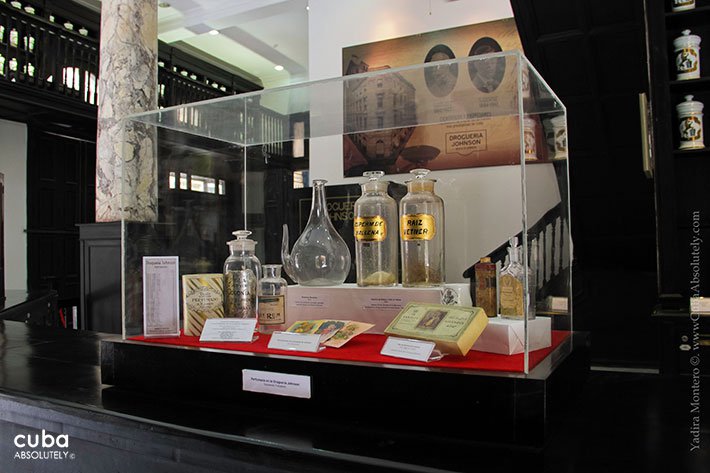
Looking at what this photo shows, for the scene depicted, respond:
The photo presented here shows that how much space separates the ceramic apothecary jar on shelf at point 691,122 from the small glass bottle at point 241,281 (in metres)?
2.04

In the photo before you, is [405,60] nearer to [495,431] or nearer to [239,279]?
[239,279]

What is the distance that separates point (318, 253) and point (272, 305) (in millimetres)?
233

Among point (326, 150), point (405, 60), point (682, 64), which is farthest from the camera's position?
point (405, 60)

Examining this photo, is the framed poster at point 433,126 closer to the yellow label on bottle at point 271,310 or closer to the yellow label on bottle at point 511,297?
the yellow label on bottle at point 511,297

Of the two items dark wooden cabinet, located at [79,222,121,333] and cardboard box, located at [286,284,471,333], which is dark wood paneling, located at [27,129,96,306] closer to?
dark wooden cabinet, located at [79,222,121,333]

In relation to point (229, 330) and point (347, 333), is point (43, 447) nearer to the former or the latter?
point (229, 330)

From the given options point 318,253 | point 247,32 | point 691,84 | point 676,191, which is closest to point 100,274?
point 318,253

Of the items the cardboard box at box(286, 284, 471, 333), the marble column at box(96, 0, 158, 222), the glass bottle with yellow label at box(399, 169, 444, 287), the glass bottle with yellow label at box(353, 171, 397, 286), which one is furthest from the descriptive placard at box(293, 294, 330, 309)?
the marble column at box(96, 0, 158, 222)

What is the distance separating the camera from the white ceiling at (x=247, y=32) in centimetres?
593

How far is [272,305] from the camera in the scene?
1.40m

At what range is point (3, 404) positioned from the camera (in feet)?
4.41

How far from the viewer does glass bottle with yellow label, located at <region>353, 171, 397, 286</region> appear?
4.66 feet

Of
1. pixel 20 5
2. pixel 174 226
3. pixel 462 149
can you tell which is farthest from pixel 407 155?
pixel 20 5

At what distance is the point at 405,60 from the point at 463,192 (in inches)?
133
